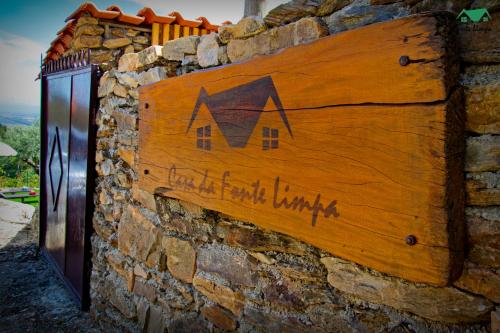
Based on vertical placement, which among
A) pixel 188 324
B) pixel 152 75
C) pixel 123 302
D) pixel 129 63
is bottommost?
pixel 123 302

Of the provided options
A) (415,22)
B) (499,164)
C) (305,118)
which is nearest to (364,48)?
(415,22)

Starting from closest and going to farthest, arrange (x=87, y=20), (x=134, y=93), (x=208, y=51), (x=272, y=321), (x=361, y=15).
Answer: (x=361, y=15) < (x=272, y=321) < (x=208, y=51) < (x=134, y=93) < (x=87, y=20)

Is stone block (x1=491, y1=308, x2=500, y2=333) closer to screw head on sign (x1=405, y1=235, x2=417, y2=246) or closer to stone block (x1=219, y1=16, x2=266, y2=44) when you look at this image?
screw head on sign (x1=405, y1=235, x2=417, y2=246)

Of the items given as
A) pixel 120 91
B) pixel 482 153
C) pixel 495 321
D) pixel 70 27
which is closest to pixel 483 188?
pixel 482 153

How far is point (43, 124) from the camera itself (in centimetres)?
386

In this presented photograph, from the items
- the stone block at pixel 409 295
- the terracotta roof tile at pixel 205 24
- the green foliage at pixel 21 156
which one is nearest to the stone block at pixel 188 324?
the stone block at pixel 409 295

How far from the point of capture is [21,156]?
60.0 feet

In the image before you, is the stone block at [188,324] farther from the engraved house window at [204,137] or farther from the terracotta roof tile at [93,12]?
the terracotta roof tile at [93,12]

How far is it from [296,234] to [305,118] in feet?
1.16

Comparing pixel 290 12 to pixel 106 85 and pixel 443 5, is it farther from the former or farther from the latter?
pixel 106 85

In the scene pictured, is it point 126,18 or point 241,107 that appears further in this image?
point 126,18

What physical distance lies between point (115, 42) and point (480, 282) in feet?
13.1

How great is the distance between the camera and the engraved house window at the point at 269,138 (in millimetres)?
1089

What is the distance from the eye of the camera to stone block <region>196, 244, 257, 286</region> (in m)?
1.30
